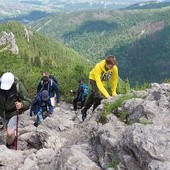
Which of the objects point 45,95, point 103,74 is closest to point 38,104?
point 45,95

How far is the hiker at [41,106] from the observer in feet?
49.5

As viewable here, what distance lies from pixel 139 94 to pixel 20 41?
7071 inches

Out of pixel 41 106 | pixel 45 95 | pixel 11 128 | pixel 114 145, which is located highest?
pixel 114 145

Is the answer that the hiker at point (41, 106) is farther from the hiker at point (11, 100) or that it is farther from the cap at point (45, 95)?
the hiker at point (11, 100)

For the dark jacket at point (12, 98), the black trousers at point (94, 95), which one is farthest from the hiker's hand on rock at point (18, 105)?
the black trousers at point (94, 95)

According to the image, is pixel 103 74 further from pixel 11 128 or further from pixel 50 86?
pixel 11 128

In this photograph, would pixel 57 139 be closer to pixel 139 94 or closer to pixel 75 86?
pixel 139 94

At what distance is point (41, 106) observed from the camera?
610 inches

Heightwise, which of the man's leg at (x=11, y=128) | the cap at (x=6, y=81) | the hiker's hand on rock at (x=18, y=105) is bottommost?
the man's leg at (x=11, y=128)

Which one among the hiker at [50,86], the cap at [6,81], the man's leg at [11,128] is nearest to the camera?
the cap at [6,81]

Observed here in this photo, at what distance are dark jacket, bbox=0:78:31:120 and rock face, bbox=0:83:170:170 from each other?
3.43 ft

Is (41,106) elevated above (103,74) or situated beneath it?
situated beneath

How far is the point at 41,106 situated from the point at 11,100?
5128 mm

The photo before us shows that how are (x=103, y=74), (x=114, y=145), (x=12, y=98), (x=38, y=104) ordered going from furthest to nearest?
(x=38, y=104), (x=103, y=74), (x=12, y=98), (x=114, y=145)
